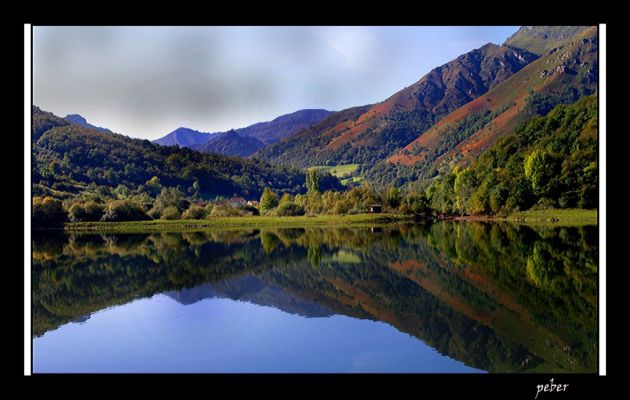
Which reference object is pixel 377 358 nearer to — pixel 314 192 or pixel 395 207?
pixel 395 207

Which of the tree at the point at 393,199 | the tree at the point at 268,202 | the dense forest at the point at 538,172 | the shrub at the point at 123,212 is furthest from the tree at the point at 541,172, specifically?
the shrub at the point at 123,212

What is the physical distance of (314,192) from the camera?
369 ft

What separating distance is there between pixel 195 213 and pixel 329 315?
82.5 metres

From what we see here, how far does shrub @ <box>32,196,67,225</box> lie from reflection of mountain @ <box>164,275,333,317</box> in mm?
71987

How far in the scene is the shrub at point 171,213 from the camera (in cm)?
9429

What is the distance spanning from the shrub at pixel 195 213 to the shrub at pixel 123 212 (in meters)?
7.02

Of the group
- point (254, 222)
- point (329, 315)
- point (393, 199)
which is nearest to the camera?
point (329, 315)

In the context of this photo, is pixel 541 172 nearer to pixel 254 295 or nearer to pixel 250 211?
pixel 250 211

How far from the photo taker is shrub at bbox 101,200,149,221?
89.8 m

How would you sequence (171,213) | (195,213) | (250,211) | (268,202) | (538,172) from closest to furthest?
(538,172) < (171,213) < (195,213) < (250,211) < (268,202)

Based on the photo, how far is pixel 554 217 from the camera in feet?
Result: 216

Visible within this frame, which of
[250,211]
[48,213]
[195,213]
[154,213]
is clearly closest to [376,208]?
[250,211]

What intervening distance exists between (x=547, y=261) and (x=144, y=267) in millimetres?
22743
